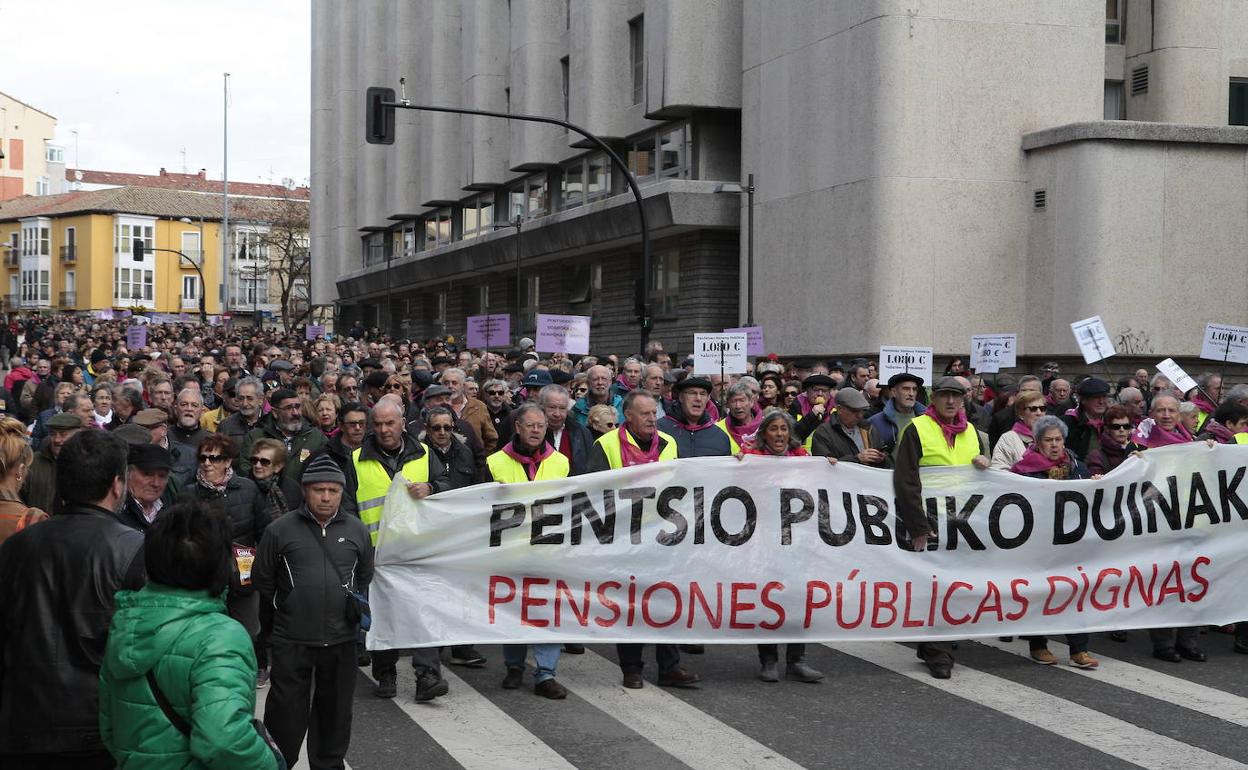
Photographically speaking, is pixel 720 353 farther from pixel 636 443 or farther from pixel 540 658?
pixel 540 658

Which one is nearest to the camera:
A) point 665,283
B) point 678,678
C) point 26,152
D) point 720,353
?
point 678,678

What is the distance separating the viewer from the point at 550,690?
830 centimetres

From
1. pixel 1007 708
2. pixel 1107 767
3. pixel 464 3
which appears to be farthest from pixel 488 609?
pixel 464 3

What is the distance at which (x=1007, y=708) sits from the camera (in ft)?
26.2

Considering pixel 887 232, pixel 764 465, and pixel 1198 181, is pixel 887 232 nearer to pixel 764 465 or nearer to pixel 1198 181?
pixel 1198 181

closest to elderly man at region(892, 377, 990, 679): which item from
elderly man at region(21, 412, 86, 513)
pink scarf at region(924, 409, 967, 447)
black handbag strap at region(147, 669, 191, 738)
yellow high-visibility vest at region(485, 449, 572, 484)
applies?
pink scarf at region(924, 409, 967, 447)

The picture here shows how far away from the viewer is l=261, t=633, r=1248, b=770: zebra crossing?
6.97 m

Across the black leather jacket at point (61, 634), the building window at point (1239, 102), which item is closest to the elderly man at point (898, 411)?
the black leather jacket at point (61, 634)

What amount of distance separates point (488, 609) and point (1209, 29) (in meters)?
25.7

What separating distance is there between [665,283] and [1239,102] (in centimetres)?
1337

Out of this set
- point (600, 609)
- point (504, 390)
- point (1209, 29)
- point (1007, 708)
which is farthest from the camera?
point (1209, 29)

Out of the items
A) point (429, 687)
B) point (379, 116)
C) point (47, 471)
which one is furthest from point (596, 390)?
point (379, 116)

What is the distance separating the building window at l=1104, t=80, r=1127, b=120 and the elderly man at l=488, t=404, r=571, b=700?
2482cm

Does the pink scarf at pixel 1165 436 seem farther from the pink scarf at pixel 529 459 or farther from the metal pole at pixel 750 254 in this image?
the metal pole at pixel 750 254
